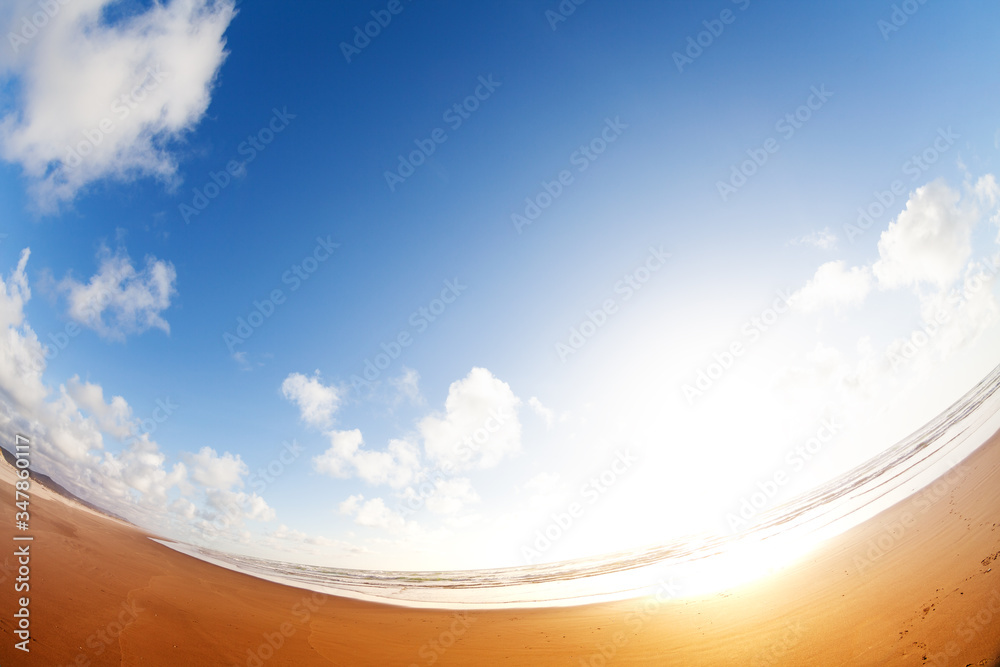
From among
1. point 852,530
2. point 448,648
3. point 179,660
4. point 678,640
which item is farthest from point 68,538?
point 852,530

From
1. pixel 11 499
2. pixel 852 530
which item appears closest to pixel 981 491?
pixel 852 530

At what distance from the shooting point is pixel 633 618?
A: 8938 millimetres

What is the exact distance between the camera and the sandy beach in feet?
18.7

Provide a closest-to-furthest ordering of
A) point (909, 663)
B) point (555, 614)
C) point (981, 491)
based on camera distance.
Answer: point (909, 663)
point (981, 491)
point (555, 614)

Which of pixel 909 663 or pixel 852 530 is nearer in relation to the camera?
pixel 909 663

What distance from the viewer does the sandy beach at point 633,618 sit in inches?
225

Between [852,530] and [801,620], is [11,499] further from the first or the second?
[852,530]

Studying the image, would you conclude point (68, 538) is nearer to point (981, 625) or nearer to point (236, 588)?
point (236, 588)

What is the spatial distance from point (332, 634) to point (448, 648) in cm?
329

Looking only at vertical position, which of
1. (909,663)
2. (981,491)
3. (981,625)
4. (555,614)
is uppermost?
(981,491)

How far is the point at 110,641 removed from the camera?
683 cm

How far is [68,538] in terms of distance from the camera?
39.8ft

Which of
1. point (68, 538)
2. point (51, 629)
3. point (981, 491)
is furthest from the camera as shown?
point (68, 538)

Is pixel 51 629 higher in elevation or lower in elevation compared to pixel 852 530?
lower
